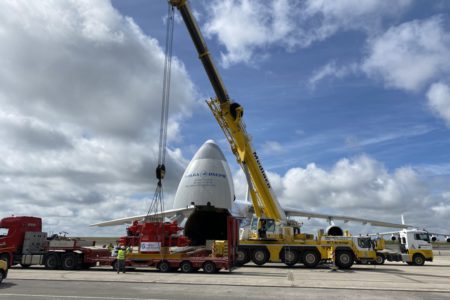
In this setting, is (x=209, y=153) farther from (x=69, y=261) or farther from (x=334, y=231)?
(x=69, y=261)

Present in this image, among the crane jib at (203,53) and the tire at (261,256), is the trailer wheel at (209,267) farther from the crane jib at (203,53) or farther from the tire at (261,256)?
the crane jib at (203,53)

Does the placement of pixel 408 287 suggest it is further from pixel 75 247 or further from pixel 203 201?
pixel 203 201

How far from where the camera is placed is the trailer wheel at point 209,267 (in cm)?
1794

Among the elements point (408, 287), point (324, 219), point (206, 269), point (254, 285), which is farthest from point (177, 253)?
point (324, 219)

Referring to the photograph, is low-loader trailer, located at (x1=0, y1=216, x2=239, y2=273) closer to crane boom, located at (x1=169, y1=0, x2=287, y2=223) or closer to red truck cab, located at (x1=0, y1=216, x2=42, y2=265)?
red truck cab, located at (x1=0, y1=216, x2=42, y2=265)

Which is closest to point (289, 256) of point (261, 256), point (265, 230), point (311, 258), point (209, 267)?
point (311, 258)

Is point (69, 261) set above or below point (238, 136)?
below

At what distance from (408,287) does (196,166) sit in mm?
24068

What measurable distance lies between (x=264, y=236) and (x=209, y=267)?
5363mm

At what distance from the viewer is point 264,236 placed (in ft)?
73.5

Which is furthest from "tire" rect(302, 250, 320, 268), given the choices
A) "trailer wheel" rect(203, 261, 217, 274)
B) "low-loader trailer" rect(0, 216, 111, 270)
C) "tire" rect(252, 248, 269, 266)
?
"low-loader trailer" rect(0, 216, 111, 270)

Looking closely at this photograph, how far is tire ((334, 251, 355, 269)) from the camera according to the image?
2128 cm

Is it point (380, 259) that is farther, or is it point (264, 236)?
point (380, 259)

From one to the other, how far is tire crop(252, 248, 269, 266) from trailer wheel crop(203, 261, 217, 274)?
4915mm
